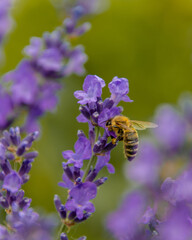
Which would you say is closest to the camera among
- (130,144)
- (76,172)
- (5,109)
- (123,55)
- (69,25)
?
(76,172)

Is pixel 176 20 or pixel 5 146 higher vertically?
pixel 176 20

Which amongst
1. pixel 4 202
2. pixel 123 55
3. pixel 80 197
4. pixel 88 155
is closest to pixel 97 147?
pixel 88 155

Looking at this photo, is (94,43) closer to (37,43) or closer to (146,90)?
(146,90)

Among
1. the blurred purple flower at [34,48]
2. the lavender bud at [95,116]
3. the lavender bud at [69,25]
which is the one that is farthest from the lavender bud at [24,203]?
the lavender bud at [69,25]

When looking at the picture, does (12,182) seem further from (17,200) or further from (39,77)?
(39,77)

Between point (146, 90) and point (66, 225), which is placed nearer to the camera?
point (66, 225)

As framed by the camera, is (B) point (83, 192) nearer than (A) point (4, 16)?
Yes

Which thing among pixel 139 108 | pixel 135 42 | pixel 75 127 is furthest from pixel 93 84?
pixel 135 42
